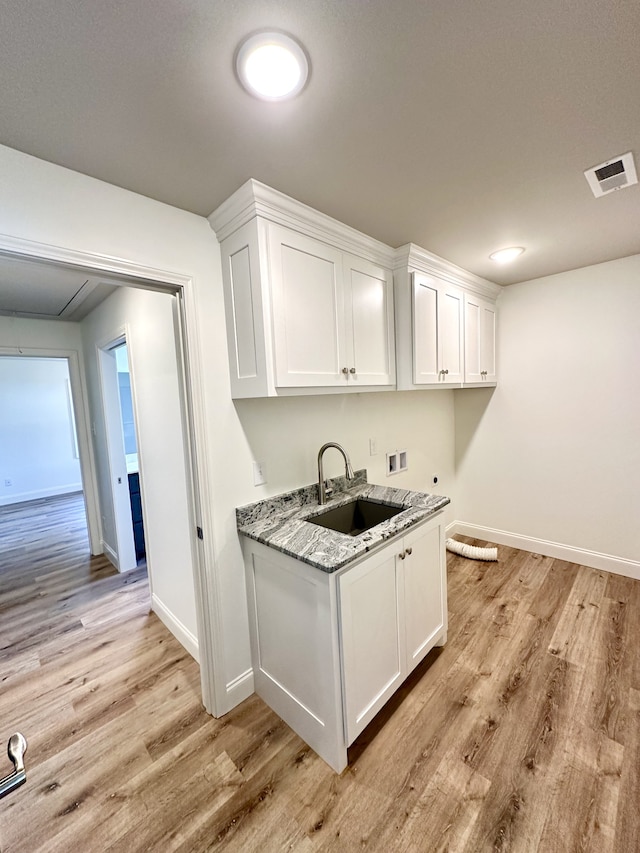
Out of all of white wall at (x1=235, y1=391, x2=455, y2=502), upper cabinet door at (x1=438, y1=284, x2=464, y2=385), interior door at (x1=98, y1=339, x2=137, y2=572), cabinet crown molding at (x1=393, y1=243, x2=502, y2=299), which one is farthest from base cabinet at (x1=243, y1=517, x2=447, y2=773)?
interior door at (x1=98, y1=339, x2=137, y2=572)

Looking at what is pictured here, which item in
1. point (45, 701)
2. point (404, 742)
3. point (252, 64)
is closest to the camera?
point (252, 64)

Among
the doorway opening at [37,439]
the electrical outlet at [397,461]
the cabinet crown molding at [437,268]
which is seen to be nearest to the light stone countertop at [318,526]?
the electrical outlet at [397,461]

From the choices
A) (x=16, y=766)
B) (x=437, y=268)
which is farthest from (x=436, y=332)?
(x=16, y=766)

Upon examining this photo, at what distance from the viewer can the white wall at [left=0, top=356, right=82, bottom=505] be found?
18.5ft

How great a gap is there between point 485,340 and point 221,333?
7.62ft

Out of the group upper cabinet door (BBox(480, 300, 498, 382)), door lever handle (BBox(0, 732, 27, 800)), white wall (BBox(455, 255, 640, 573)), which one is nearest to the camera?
door lever handle (BBox(0, 732, 27, 800))

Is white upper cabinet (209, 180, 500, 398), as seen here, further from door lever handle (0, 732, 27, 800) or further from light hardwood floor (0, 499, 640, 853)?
light hardwood floor (0, 499, 640, 853)

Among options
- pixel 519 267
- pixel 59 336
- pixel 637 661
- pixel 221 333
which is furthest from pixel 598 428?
pixel 59 336

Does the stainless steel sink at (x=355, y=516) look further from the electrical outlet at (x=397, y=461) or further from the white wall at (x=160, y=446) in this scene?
the white wall at (x=160, y=446)

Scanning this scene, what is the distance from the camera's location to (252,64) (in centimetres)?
89

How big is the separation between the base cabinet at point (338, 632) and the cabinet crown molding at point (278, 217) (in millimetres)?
1493

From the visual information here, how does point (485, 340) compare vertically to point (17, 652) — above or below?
above

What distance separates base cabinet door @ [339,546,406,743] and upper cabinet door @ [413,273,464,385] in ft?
4.04

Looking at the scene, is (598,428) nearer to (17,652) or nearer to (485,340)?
(485,340)
